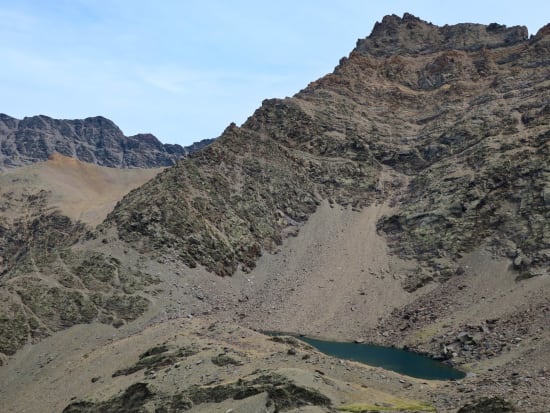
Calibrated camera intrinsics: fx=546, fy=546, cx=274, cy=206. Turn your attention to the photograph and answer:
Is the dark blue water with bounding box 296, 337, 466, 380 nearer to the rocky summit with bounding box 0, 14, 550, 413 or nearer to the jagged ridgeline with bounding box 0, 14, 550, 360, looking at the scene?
the rocky summit with bounding box 0, 14, 550, 413

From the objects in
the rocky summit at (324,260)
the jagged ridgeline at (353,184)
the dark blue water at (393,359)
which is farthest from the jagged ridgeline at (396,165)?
the dark blue water at (393,359)

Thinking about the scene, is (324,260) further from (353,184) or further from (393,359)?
(393,359)

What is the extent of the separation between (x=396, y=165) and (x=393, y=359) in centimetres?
8344

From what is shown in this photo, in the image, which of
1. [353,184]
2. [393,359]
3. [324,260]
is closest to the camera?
[393,359]

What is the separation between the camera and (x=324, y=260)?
117438 millimetres

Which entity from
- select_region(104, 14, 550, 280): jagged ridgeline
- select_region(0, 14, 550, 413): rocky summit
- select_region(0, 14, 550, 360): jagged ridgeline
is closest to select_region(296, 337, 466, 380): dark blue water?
select_region(0, 14, 550, 413): rocky summit

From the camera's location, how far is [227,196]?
4993 inches

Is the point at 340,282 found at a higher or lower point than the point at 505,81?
lower

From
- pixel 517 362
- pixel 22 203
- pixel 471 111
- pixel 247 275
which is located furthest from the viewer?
pixel 22 203

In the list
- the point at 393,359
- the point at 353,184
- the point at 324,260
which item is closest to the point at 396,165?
the point at 353,184

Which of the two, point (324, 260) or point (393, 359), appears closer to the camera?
point (393, 359)

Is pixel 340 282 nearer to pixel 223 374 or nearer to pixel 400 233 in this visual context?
pixel 400 233

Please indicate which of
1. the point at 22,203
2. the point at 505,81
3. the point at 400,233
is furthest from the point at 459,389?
the point at 22,203

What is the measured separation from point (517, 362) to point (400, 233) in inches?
2340
